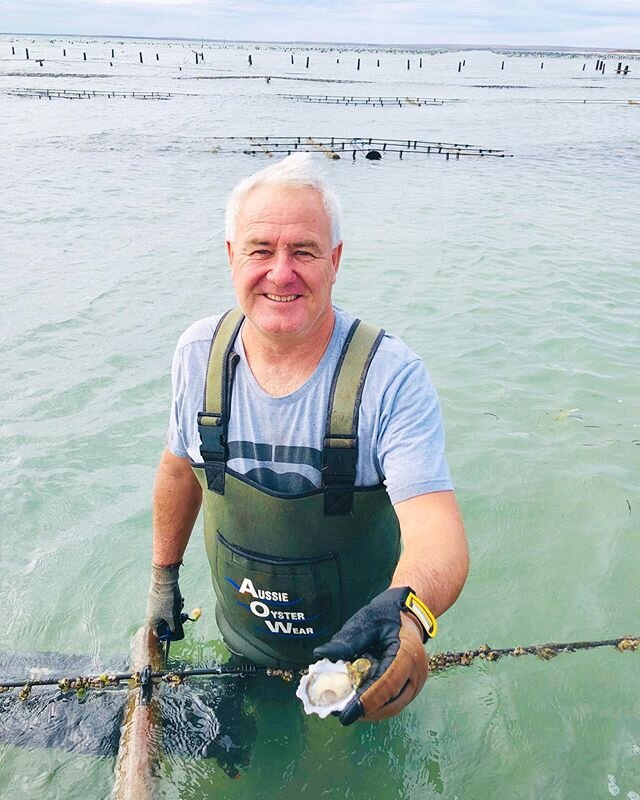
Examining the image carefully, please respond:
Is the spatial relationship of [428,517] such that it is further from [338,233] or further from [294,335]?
[338,233]

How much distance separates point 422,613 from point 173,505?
178 cm

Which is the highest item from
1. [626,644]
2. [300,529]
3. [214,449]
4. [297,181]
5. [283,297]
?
[297,181]

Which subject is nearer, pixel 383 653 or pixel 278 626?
pixel 383 653

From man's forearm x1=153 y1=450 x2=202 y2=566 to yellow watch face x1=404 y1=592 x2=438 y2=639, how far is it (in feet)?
5.27

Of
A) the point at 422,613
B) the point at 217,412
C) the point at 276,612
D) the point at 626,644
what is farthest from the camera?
the point at 626,644

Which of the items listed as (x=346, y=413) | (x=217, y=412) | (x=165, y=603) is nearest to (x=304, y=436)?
(x=346, y=413)

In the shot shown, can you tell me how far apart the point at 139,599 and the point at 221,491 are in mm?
2871

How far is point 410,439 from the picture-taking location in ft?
7.75

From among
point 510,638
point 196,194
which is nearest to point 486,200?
point 196,194

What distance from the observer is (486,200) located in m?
20.3

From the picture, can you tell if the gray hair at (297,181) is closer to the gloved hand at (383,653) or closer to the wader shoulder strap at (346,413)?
the wader shoulder strap at (346,413)

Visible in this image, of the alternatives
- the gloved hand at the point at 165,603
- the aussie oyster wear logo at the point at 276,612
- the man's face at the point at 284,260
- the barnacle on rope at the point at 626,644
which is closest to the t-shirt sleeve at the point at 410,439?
the man's face at the point at 284,260

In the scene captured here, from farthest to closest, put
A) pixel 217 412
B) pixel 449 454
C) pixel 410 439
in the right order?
pixel 449 454
pixel 217 412
pixel 410 439

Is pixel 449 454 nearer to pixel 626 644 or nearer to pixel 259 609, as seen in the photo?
pixel 626 644
